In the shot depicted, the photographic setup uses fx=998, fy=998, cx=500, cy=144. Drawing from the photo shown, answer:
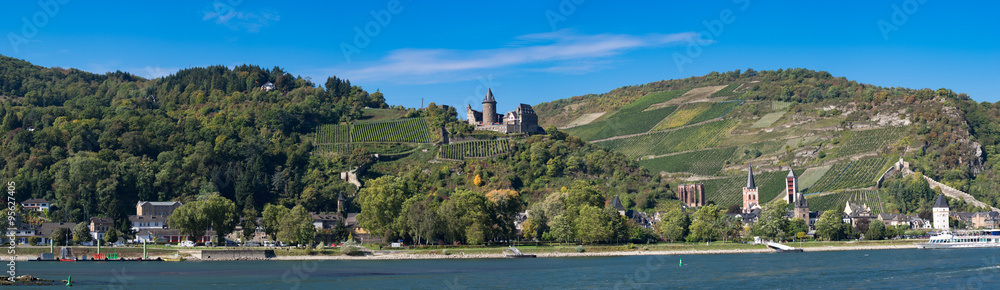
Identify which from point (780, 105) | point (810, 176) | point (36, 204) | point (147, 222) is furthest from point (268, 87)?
point (780, 105)

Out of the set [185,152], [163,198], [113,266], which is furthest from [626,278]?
[185,152]

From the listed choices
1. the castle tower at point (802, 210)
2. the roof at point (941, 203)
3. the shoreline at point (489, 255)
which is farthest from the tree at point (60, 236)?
the roof at point (941, 203)

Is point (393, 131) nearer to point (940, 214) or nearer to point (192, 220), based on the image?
point (192, 220)

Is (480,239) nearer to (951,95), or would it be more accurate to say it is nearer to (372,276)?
(372,276)

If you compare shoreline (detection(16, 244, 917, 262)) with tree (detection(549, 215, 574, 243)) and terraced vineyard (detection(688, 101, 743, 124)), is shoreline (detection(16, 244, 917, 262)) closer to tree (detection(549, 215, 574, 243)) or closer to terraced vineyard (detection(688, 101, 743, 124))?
tree (detection(549, 215, 574, 243))

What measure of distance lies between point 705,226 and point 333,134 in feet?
194

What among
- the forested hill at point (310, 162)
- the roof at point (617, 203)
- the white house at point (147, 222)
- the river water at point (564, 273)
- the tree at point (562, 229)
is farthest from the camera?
the roof at point (617, 203)

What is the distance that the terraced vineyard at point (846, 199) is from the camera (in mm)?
120188

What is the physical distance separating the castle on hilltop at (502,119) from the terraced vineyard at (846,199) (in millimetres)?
38470

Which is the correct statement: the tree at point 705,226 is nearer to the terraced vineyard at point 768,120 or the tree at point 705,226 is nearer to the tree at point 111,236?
the tree at point 111,236

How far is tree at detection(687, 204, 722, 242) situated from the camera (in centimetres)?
8488

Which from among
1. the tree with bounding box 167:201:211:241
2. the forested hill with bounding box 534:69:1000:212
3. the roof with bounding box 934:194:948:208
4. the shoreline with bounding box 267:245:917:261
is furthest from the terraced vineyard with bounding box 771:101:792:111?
the tree with bounding box 167:201:211:241

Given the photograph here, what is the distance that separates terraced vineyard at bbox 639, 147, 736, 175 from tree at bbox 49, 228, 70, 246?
3455 inches

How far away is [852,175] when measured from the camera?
13125cm
